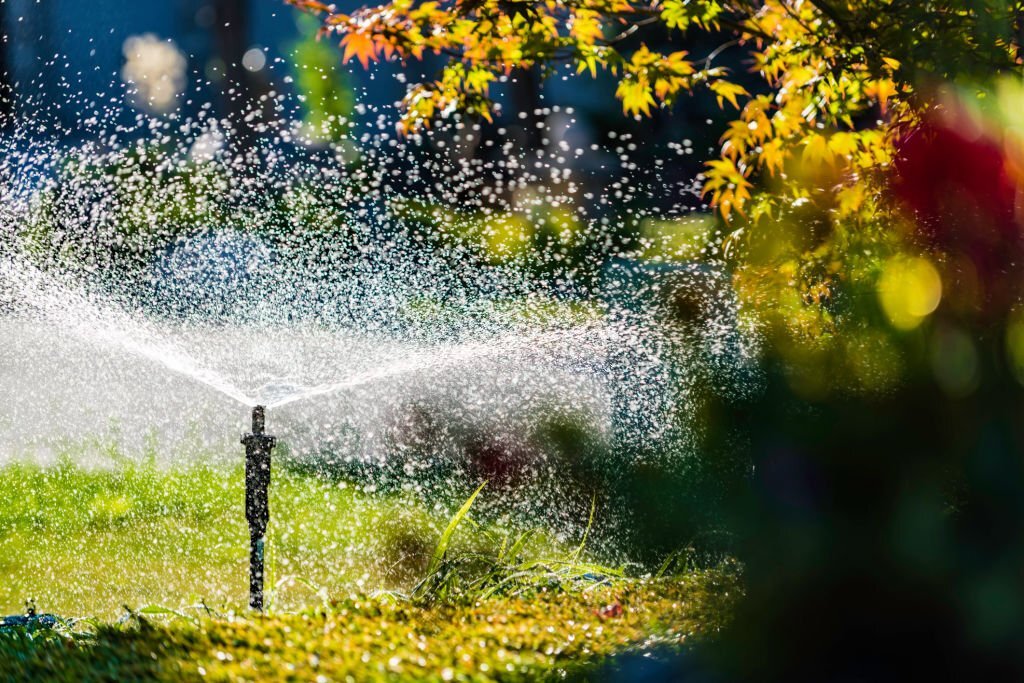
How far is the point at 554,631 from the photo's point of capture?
273 centimetres

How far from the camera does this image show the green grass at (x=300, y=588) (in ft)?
8.13

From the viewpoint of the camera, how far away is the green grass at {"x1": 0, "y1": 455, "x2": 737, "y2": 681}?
8.13 feet

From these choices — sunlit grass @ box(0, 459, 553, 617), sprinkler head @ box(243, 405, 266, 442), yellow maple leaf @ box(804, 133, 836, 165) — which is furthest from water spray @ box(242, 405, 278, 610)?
yellow maple leaf @ box(804, 133, 836, 165)

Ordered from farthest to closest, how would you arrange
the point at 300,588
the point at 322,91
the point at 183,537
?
the point at 322,91 < the point at 183,537 < the point at 300,588

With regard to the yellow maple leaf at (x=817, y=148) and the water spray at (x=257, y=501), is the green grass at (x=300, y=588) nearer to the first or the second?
the water spray at (x=257, y=501)

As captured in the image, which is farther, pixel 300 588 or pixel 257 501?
pixel 300 588

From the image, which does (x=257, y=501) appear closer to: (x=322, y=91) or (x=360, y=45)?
(x=360, y=45)

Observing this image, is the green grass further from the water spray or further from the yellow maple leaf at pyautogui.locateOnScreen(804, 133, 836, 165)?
the yellow maple leaf at pyautogui.locateOnScreen(804, 133, 836, 165)

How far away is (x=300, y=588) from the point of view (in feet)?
15.3

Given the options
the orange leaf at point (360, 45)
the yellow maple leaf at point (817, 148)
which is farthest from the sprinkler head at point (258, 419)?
the yellow maple leaf at point (817, 148)

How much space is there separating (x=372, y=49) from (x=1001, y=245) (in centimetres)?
240

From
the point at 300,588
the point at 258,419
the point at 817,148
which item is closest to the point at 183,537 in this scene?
the point at 300,588

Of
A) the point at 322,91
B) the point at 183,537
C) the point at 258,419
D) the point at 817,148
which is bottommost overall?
the point at 183,537

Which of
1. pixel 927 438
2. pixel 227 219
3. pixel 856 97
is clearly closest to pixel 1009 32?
pixel 856 97
